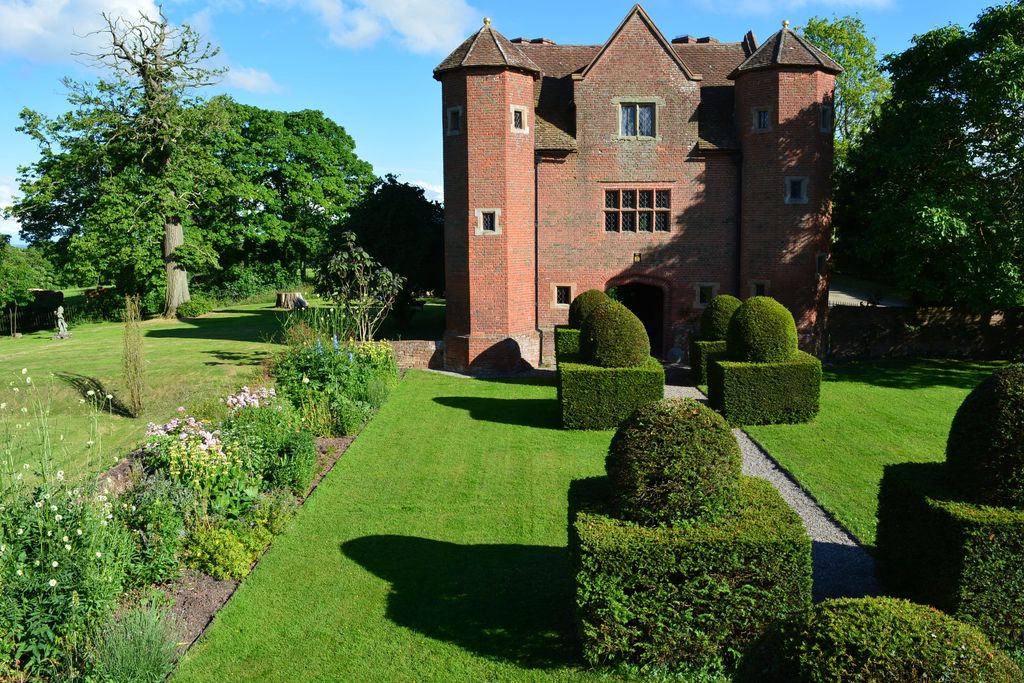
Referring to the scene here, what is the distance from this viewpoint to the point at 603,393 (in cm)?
1443

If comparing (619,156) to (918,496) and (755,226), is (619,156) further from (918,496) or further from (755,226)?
(918,496)

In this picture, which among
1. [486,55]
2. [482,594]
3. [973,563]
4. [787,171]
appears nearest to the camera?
[973,563]

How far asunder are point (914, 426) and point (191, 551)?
12862mm

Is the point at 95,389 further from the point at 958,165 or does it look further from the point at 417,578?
the point at 958,165

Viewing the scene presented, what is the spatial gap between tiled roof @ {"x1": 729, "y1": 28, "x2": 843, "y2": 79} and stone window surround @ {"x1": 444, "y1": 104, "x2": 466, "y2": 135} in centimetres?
827

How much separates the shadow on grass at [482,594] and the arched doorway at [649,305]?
15708 millimetres

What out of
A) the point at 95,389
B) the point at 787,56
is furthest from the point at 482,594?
the point at 787,56

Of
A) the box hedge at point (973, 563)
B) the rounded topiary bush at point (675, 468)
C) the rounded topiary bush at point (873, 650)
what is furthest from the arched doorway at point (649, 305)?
the rounded topiary bush at point (873, 650)

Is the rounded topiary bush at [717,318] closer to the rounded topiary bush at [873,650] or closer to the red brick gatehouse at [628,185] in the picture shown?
the red brick gatehouse at [628,185]

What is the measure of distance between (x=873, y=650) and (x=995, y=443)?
3936mm

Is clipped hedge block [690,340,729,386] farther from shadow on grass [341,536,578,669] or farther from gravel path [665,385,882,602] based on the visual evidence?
shadow on grass [341,536,578,669]

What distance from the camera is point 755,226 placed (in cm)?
2183

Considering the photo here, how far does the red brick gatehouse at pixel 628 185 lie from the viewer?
2084 cm

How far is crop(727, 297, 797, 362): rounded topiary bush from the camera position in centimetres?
1486
